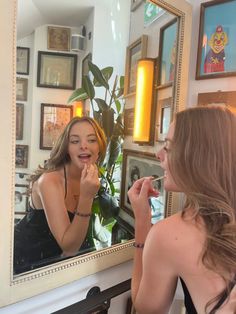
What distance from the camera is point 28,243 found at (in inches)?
33.5

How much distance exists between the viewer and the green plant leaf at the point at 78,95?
877mm

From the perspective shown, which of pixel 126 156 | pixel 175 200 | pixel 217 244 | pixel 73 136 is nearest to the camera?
pixel 217 244

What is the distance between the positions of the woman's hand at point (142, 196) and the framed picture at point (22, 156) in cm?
37

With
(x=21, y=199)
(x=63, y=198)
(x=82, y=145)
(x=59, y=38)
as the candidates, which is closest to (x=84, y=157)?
(x=82, y=145)

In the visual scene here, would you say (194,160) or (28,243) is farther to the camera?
(28,243)

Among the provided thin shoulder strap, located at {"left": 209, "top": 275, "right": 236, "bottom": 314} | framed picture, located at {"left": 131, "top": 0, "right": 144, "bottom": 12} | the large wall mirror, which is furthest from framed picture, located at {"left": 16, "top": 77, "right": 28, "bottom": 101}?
thin shoulder strap, located at {"left": 209, "top": 275, "right": 236, "bottom": 314}

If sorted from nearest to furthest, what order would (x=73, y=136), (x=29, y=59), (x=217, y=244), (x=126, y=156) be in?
(x=217, y=244), (x=29, y=59), (x=73, y=136), (x=126, y=156)

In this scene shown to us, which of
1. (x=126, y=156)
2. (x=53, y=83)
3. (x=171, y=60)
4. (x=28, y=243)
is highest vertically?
(x=171, y=60)

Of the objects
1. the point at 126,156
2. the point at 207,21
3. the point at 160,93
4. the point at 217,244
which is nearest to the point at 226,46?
the point at 207,21

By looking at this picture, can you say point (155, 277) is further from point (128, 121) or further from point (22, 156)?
point (128, 121)

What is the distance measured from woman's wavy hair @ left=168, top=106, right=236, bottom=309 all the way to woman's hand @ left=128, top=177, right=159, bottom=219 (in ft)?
0.75

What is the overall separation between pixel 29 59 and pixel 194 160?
0.49 m

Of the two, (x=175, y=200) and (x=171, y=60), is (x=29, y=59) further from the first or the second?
(x=175, y=200)

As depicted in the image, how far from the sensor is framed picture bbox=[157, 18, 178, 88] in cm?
120
